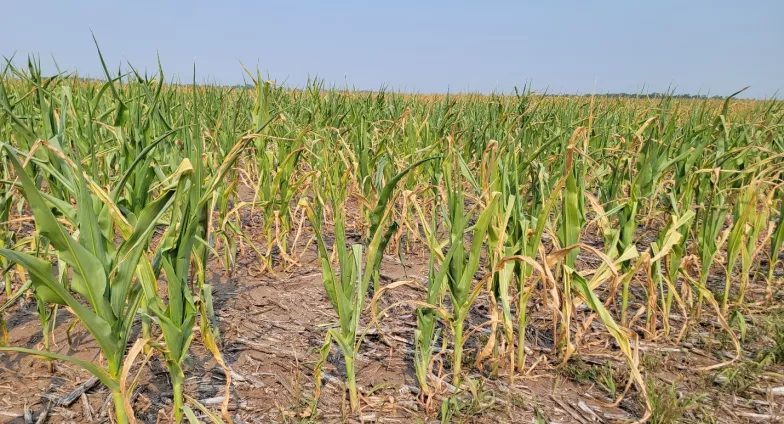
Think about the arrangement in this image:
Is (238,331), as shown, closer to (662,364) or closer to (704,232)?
(662,364)

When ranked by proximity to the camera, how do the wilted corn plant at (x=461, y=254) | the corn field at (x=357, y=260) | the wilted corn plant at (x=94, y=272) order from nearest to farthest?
1. the wilted corn plant at (x=94, y=272)
2. the corn field at (x=357, y=260)
3. the wilted corn plant at (x=461, y=254)

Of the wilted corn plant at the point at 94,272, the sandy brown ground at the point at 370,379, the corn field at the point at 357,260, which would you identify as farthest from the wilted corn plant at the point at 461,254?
the wilted corn plant at the point at 94,272

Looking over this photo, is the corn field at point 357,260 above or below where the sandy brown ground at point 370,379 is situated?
above

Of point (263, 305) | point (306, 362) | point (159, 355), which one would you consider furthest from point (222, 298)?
point (306, 362)

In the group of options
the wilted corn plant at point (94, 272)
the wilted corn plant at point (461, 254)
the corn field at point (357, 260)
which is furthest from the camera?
the wilted corn plant at point (461, 254)

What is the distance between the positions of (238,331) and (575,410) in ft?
3.69

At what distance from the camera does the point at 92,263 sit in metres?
1.04

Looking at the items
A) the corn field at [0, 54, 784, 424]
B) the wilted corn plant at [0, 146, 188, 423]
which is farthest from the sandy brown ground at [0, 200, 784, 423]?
the wilted corn plant at [0, 146, 188, 423]

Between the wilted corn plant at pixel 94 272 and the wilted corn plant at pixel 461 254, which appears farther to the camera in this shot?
the wilted corn plant at pixel 461 254

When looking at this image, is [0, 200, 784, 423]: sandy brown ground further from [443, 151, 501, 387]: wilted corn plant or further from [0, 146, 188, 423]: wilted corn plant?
[0, 146, 188, 423]: wilted corn plant

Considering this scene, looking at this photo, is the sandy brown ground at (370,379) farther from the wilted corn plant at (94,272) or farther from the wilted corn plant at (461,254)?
the wilted corn plant at (94,272)

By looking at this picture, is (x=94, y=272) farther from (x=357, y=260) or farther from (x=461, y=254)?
(x=461, y=254)

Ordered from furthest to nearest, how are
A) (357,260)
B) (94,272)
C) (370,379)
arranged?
(370,379), (357,260), (94,272)

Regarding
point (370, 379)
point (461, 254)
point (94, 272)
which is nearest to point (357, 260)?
point (461, 254)
